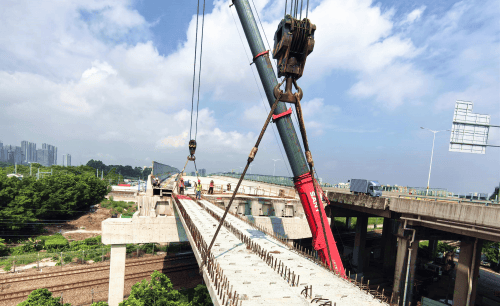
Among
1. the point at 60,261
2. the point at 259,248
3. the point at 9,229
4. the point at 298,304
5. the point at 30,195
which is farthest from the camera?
the point at 30,195

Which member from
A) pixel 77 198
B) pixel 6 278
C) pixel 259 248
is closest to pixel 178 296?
pixel 259 248

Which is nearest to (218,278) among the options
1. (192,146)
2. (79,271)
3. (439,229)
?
(439,229)

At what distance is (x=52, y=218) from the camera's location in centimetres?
4953

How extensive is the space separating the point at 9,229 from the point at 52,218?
33.6ft

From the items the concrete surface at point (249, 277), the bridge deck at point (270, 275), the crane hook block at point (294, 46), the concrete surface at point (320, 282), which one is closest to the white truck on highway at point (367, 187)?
the bridge deck at point (270, 275)

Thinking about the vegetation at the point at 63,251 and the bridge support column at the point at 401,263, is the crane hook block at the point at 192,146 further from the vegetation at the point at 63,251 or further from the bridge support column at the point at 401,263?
the bridge support column at the point at 401,263

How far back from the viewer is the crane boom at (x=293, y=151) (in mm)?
15094

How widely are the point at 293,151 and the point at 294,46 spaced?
766 centimetres

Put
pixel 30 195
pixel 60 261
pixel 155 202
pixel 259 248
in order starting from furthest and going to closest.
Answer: pixel 30 195
pixel 60 261
pixel 155 202
pixel 259 248

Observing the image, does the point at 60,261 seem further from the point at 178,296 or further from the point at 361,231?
the point at 361,231

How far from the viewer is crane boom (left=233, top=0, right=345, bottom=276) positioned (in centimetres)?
1509

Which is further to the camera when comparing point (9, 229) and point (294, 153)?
point (9, 229)

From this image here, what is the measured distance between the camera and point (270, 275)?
29.6 ft

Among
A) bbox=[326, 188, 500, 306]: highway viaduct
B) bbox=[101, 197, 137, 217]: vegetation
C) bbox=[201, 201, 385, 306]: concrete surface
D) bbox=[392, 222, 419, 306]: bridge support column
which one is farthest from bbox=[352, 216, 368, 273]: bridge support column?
bbox=[101, 197, 137, 217]: vegetation
